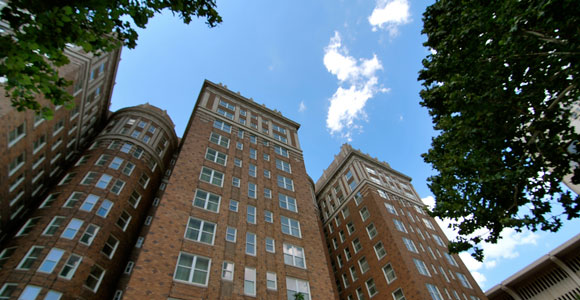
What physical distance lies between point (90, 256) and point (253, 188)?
15.4 m

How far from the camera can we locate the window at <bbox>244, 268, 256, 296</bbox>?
20859 millimetres

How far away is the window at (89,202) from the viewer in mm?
27975

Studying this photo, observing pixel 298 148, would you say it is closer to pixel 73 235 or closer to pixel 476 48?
pixel 73 235

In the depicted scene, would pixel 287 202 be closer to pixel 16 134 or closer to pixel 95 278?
pixel 95 278

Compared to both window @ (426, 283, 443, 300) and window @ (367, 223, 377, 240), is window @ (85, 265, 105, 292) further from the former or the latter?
window @ (426, 283, 443, 300)

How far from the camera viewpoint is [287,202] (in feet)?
107

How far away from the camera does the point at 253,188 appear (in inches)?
1239

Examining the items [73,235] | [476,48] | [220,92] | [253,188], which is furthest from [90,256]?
[476,48]

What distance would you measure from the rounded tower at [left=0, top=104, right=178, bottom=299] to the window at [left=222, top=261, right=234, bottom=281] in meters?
11.7

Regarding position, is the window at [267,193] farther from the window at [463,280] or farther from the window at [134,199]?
the window at [463,280]

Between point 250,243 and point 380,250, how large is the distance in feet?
70.4

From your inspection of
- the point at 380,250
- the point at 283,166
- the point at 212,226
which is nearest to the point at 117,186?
the point at 212,226

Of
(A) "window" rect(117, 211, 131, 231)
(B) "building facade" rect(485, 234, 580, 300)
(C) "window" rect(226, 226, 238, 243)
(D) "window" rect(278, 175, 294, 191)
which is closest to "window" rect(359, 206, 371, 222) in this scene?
(D) "window" rect(278, 175, 294, 191)

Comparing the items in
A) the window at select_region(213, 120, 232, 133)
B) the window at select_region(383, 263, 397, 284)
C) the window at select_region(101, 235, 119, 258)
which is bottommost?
the window at select_region(383, 263, 397, 284)
